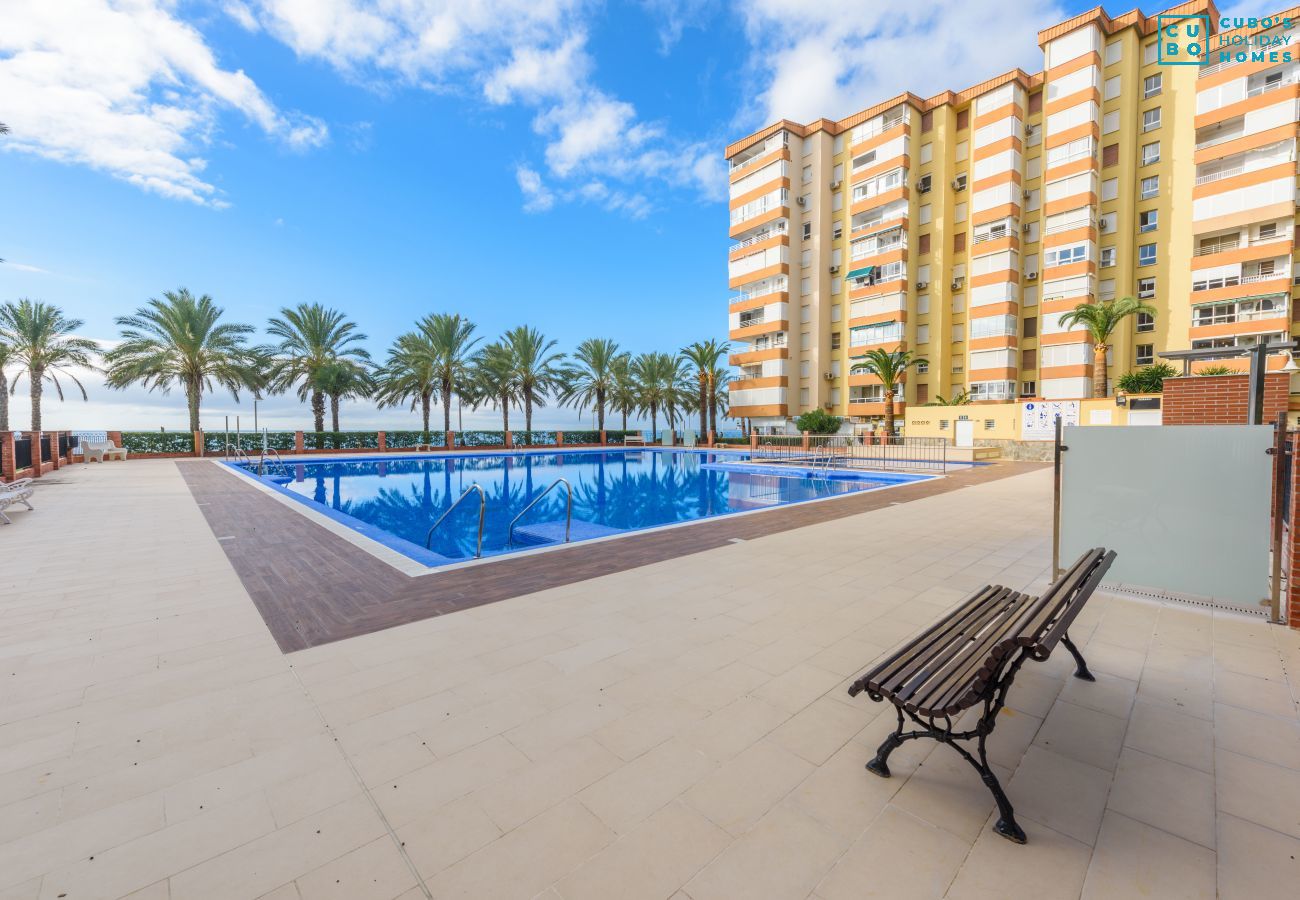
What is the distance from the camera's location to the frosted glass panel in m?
4.68

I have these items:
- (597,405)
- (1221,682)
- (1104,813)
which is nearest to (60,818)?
(1104,813)

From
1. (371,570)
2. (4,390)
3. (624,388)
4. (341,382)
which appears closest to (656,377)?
(624,388)

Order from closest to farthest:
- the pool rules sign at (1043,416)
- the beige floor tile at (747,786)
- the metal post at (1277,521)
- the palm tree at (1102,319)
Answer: the beige floor tile at (747,786) < the metal post at (1277,521) < the pool rules sign at (1043,416) < the palm tree at (1102,319)

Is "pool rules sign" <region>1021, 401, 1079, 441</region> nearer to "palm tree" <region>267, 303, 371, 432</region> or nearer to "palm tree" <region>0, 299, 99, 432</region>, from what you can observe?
"palm tree" <region>267, 303, 371, 432</region>

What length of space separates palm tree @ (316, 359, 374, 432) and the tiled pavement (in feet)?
95.5

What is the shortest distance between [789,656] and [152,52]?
57.7 ft

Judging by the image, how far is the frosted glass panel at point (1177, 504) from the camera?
468cm

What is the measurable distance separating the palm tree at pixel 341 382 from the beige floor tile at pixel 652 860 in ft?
113

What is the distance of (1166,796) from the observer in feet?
7.90

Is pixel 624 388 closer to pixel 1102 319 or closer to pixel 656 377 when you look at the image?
pixel 656 377

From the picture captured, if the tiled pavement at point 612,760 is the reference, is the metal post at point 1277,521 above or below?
above

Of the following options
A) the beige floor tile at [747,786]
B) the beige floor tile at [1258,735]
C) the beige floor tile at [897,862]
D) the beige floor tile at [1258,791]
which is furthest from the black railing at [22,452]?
the beige floor tile at [1258,735]

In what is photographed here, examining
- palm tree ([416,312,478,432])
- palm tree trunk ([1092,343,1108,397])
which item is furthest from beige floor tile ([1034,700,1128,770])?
palm tree ([416,312,478,432])

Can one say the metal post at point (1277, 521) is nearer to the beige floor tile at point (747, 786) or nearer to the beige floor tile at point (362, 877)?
the beige floor tile at point (747, 786)
